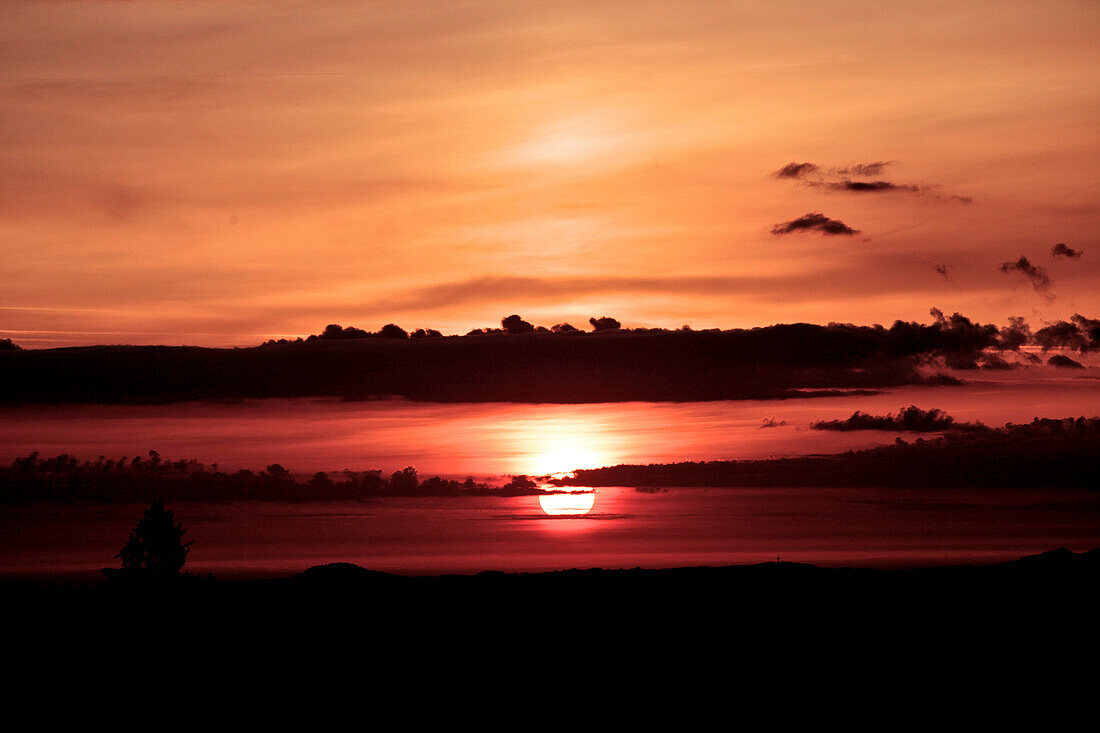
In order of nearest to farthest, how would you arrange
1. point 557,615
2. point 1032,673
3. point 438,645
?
point 1032,673 → point 438,645 → point 557,615

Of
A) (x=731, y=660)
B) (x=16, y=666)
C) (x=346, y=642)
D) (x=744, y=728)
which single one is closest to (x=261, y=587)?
(x=346, y=642)

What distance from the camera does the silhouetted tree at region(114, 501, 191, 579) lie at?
134m

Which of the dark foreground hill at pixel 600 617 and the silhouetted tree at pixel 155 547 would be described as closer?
the dark foreground hill at pixel 600 617

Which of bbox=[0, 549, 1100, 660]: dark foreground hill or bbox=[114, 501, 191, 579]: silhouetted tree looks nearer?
bbox=[0, 549, 1100, 660]: dark foreground hill

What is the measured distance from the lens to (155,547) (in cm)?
13375

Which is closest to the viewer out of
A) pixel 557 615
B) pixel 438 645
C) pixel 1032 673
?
pixel 1032 673

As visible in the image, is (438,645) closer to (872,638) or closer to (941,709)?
(872,638)

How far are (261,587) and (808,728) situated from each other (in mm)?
84975

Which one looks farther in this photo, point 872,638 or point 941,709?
point 872,638

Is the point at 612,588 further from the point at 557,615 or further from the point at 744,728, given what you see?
the point at 744,728

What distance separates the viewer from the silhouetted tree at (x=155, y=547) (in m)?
134

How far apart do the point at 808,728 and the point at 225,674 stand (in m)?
42.8

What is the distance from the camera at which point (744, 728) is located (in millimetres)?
65062

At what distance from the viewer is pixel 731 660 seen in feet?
284
